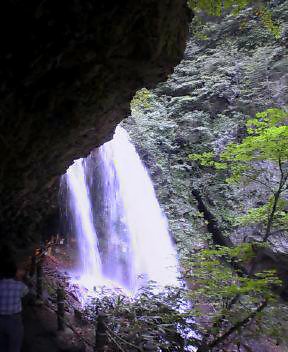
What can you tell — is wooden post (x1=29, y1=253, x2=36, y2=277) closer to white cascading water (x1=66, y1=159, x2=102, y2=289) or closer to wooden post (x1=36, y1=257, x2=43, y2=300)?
wooden post (x1=36, y1=257, x2=43, y2=300)

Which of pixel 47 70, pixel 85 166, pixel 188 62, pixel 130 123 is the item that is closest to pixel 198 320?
pixel 47 70

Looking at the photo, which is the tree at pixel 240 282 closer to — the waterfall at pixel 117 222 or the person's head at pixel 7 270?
the person's head at pixel 7 270

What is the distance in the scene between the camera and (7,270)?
3.84 meters

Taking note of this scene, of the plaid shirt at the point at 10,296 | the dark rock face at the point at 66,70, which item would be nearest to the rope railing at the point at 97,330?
the plaid shirt at the point at 10,296

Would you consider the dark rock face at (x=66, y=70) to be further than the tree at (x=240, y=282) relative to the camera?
No

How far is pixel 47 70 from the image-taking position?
2.82m

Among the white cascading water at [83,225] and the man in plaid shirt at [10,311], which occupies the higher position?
the white cascading water at [83,225]

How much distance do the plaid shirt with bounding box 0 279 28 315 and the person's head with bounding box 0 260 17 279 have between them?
70 mm

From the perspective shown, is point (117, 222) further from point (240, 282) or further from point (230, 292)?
point (230, 292)

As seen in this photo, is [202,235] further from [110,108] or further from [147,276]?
[110,108]

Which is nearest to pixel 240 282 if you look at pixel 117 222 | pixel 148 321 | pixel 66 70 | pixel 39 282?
pixel 148 321

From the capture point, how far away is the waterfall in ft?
30.9

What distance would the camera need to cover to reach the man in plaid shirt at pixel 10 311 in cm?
366

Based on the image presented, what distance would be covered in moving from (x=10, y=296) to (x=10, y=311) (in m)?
0.15
